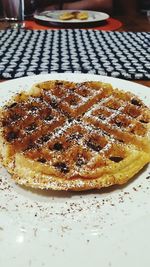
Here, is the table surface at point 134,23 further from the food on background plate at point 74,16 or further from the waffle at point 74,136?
the waffle at point 74,136

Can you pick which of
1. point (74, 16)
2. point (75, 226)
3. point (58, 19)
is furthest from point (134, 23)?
point (75, 226)

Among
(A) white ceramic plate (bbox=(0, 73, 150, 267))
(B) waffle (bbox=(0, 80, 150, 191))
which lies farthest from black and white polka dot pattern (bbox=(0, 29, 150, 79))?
(A) white ceramic plate (bbox=(0, 73, 150, 267))

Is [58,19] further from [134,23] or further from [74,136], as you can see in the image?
[74,136]

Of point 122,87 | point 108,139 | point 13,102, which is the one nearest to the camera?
point 108,139

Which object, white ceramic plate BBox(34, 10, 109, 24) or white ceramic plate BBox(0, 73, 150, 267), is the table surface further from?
white ceramic plate BBox(0, 73, 150, 267)

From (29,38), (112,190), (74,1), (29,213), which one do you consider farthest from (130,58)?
(74,1)

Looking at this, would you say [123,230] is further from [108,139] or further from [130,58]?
[130,58]

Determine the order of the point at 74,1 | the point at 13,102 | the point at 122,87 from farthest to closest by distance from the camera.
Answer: the point at 74,1, the point at 122,87, the point at 13,102
